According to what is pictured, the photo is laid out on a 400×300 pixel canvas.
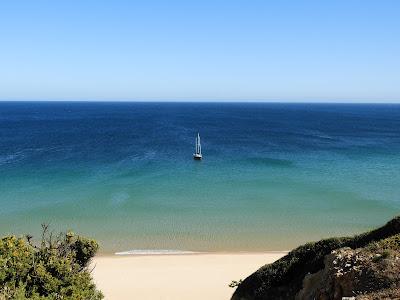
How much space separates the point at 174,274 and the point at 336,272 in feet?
57.5

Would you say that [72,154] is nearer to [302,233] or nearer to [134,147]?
[134,147]

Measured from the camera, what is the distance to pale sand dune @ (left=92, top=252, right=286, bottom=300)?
2519 centimetres

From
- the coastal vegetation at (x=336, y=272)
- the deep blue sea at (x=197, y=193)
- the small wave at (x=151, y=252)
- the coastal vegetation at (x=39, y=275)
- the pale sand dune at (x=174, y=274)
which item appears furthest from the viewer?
the deep blue sea at (x=197, y=193)

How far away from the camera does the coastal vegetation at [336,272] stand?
36.4 feet

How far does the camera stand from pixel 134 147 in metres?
82.1

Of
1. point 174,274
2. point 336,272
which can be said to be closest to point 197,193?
point 174,274

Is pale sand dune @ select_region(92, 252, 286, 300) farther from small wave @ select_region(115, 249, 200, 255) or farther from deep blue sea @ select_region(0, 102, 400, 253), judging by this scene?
deep blue sea @ select_region(0, 102, 400, 253)

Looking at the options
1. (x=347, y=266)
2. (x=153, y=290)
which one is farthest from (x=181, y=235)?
(x=347, y=266)

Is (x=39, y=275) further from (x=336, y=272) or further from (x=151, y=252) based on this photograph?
(x=151, y=252)

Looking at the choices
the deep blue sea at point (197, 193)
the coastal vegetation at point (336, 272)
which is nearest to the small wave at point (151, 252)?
the deep blue sea at point (197, 193)

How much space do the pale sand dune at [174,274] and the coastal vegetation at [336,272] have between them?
801 cm

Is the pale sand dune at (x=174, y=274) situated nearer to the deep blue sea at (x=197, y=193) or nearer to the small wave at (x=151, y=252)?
the small wave at (x=151, y=252)

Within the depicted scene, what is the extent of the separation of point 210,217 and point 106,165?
27.5 m

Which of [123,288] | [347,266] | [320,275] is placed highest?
[347,266]
